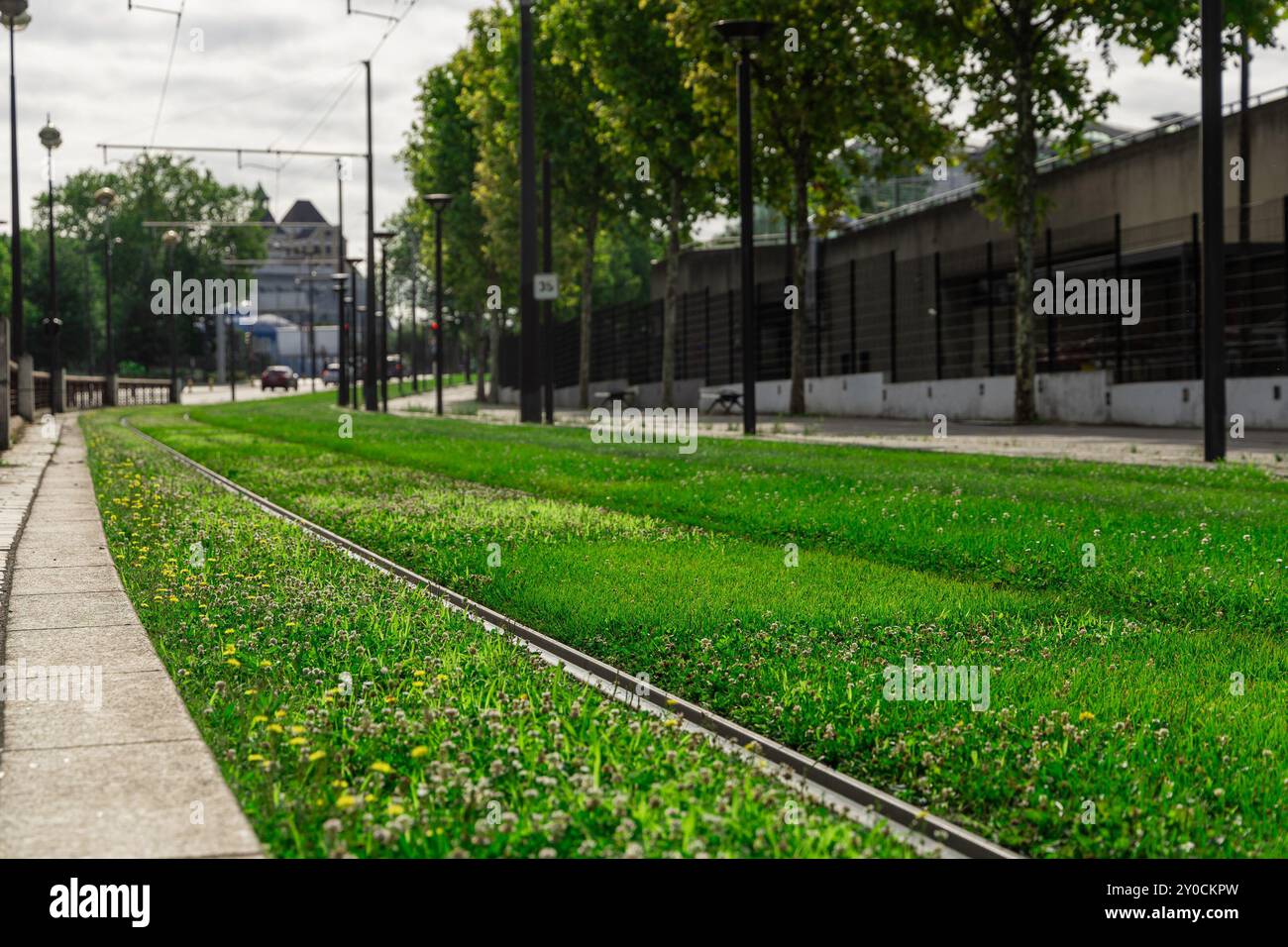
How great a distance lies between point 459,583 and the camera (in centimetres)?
861

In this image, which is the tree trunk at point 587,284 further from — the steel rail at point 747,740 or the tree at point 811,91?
the steel rail at point 747,740

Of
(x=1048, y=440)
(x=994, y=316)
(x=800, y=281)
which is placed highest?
(x=800, y=281)

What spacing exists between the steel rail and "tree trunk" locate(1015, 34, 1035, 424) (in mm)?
22542

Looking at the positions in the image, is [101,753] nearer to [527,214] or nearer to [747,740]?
[747,740]

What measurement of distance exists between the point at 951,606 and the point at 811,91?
97.6 ft

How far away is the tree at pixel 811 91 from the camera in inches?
1345

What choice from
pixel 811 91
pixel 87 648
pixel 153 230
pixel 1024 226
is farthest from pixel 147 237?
pixel 87 648

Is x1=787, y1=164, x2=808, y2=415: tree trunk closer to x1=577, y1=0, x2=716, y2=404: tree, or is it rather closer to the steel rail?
x1=577, y1=0, x2=716, y2=404: tree

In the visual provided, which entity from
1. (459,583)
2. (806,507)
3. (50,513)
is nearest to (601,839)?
(459,583)

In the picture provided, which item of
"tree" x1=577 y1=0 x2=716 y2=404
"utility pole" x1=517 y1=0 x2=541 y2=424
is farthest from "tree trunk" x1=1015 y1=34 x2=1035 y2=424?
"tree" x1=577 y1=0 x2=716 y2=404

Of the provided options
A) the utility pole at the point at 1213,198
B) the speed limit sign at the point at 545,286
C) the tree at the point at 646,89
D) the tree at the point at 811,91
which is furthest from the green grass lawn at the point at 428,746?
the tree at the point at 646,89

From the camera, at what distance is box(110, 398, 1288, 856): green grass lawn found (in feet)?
14.6

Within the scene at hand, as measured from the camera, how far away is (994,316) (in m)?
36.8

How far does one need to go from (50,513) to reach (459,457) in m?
7.73
